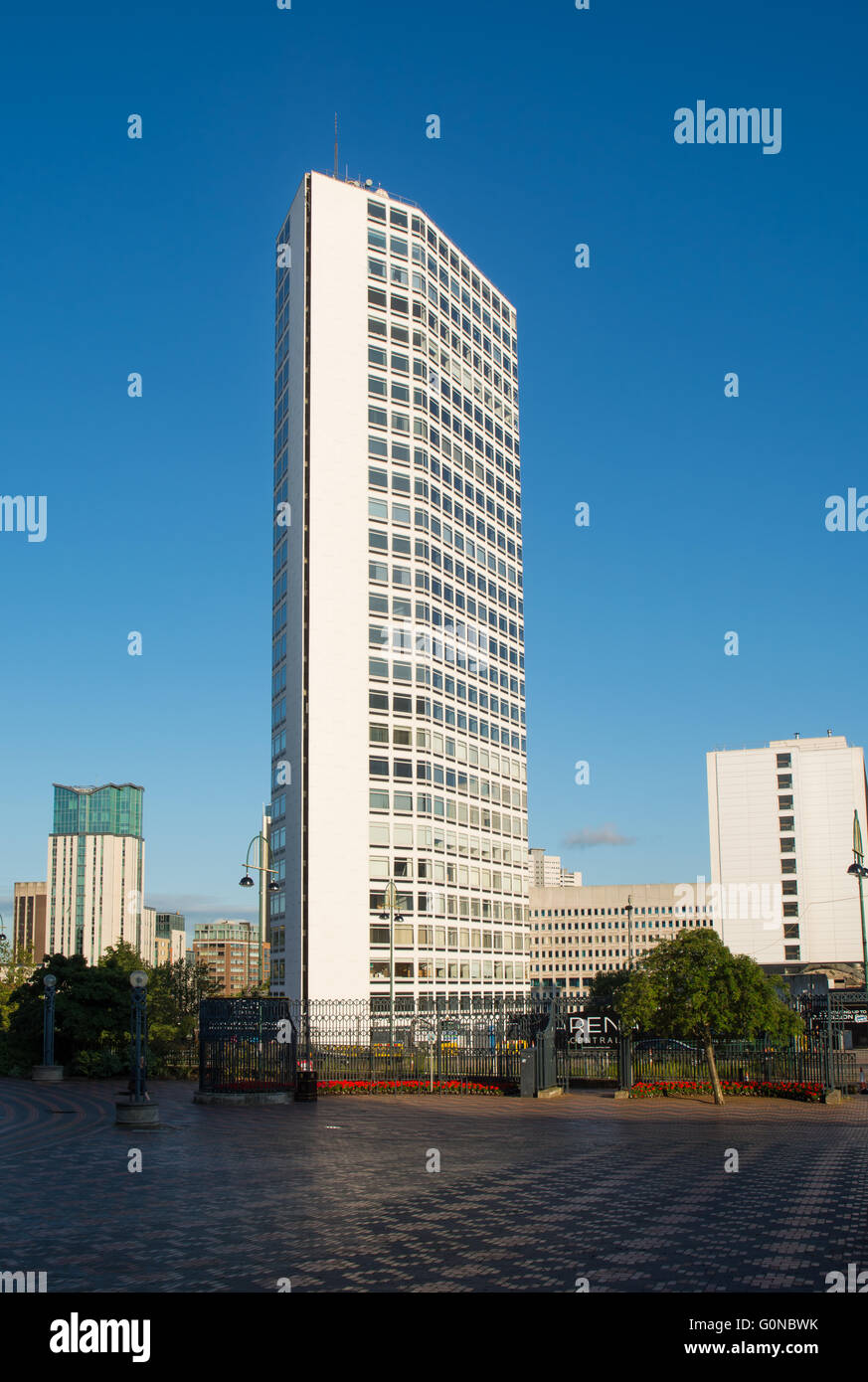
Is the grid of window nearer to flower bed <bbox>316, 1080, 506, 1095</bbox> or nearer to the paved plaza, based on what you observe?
flower bed <bbox>316, 1080, 506, 1095</bbox>

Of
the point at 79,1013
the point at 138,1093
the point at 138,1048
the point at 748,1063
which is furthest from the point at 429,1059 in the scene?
the point at 138,1048

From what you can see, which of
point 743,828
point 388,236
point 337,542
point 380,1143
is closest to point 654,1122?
point 380,1143

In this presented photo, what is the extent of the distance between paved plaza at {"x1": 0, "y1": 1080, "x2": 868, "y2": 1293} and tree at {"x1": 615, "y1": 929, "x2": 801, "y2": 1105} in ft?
11.0

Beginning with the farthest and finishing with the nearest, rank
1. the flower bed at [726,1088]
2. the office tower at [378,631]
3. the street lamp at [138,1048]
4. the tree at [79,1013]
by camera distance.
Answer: the office tower at [378,631] < the tree at [79,1013] < the flower bed at [726,1088] < the street lamp at [138,1048]

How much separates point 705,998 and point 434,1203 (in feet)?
54.7

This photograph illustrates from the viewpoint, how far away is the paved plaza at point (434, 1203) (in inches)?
454

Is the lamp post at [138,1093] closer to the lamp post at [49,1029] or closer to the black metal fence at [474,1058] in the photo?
the black metal fence at [474,1058]

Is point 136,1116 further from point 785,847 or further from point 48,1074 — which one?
point 785,847

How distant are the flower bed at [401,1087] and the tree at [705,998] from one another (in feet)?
19.4

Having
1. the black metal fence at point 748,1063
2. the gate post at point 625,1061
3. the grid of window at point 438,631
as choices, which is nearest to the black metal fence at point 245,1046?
the gate post at point 625,1061

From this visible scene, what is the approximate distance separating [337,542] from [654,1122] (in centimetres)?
5762

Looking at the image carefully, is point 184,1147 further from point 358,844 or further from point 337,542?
point 337,542

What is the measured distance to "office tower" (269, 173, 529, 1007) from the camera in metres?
76.8
